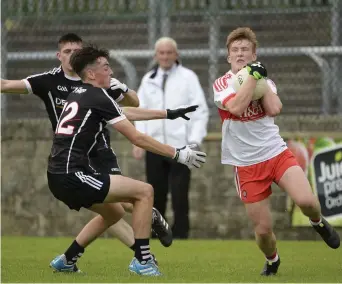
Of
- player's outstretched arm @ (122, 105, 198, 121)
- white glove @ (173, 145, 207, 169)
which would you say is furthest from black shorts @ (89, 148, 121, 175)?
white glove @ (173, 145, 207, 169)

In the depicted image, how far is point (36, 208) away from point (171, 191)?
216 centimetres

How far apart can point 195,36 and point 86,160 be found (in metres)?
5.53

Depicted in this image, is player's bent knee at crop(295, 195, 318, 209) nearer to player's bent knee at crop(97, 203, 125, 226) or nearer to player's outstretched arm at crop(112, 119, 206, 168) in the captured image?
player's outstretched arm at crop(112, 119, 206, 168)

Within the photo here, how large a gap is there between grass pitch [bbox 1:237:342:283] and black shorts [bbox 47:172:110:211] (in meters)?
0.64

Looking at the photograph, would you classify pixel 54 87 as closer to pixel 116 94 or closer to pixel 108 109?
pixel 116 94

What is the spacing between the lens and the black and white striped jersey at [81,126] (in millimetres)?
8266

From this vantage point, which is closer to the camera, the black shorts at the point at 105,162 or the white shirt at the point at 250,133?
the white shirt at the point at 250,133

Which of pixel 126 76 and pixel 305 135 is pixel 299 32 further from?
pixel 126 76

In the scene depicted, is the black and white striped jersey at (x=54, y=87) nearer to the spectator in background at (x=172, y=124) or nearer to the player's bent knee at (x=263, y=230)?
the player's bent knee at (x=263, y=230)

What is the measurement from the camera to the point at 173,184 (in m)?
12.9

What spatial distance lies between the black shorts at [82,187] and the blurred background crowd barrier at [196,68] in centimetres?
531

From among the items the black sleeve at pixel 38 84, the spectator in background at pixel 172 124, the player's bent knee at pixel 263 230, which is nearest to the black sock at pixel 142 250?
the player's bent knee at pixel 263 230

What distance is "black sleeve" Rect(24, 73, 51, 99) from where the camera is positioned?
956 cm

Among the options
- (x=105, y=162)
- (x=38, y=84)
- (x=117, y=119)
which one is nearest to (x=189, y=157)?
(x=117, y=119)
